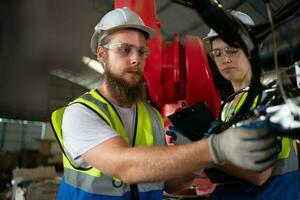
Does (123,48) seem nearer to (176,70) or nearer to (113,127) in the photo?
(113,127)

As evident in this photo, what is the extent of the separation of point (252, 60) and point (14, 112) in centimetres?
767

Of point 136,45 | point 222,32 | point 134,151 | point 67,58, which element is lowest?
point 134,151

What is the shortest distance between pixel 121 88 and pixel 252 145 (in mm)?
760

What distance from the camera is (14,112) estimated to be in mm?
7418

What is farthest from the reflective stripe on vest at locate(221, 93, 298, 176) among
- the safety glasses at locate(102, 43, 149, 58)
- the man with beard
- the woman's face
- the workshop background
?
the workshop background

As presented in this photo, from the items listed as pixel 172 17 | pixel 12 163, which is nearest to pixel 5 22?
pixel 12 163

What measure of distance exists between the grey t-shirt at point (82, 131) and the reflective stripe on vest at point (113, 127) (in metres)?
0.04

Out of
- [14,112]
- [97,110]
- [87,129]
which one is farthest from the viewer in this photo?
[14,112]

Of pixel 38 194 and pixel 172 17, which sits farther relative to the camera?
pixel 172 17

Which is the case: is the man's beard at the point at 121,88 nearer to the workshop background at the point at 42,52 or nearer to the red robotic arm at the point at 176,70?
the red robotic arm at the point at 176,70

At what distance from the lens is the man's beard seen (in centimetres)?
132

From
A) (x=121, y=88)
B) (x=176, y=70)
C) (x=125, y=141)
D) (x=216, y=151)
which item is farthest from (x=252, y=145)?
(x=176, y=70)

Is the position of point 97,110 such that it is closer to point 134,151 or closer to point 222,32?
point 134,151

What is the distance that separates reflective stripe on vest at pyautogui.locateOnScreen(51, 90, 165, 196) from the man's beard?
70 mm
